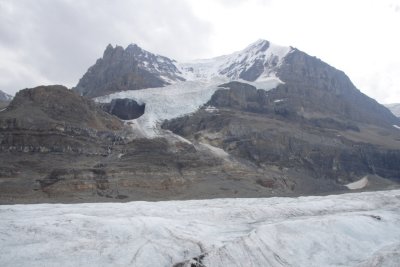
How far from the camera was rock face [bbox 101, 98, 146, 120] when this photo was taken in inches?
5266

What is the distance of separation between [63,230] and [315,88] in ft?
547

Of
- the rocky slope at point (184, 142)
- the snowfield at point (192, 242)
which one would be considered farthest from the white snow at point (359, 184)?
the snowfield at point (192, 242)

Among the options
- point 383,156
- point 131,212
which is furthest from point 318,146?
point 131,212

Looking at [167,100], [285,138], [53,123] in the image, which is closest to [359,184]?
[285,138]

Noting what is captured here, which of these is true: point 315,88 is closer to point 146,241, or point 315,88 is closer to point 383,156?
point 383,156

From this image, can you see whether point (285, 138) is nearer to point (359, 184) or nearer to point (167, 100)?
point (359, 184)

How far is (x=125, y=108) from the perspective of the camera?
13625 centimetres

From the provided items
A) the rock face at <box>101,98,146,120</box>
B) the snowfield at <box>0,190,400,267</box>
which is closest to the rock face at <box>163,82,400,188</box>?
the rock face at <box>101,98,146,120</box>

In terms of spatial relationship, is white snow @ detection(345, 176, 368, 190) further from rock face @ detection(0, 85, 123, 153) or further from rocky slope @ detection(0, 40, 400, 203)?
rock face @ detection(0, 85, 123, 153)

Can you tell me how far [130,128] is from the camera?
11456cm

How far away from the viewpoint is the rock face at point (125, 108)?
13375 cm

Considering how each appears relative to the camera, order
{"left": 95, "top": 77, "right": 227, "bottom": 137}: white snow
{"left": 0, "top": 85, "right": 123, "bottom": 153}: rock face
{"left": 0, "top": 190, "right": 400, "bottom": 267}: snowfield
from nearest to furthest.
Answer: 1. {"left": 0, "top": 190, "right": 400, "bottom": 267}: snowfield
2. {"left": 0, "top": 85, "right": 123, "bottom": 153}: rock face
3. {"left": 95, "top": 77, "right": 227, "bottom": 137}: white snow

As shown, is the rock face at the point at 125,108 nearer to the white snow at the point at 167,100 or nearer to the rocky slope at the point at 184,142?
the rocky slope at the point at 184,142

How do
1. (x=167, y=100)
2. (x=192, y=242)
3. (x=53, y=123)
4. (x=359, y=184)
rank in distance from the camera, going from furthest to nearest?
1. (x=167, y=100)
2. (x=359, y=184)
3. (x=53, y=123)
4. (x=192, y=242)
